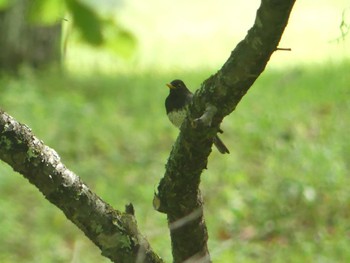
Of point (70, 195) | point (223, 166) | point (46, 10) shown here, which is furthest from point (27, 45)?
point (46, 10)

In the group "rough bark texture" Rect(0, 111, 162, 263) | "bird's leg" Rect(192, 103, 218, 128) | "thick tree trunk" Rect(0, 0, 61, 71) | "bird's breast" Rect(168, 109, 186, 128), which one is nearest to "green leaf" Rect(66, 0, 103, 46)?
"bird's leg" Rect(192, 103, 218, 128)

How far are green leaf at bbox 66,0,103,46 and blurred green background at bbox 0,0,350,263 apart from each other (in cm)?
175

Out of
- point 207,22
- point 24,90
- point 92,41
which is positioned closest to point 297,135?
point 24,90

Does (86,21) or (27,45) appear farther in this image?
(27,45)

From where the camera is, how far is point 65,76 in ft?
34.1

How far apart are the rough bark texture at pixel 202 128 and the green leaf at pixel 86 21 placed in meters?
0.55

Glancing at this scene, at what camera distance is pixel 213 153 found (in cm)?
754

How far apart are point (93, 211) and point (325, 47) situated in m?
9.22

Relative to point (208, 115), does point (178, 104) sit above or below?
above

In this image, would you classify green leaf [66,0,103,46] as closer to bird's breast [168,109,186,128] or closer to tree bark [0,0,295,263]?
tree bark [0,0,295,263]

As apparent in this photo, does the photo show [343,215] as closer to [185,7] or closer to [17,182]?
[17,182]

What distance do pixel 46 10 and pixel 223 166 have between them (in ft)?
17.4

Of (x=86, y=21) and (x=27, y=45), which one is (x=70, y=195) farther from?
(x=27, y=45)

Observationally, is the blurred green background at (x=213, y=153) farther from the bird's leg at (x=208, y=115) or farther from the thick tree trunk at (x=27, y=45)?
the bird's leg at (x=208, y=115)
